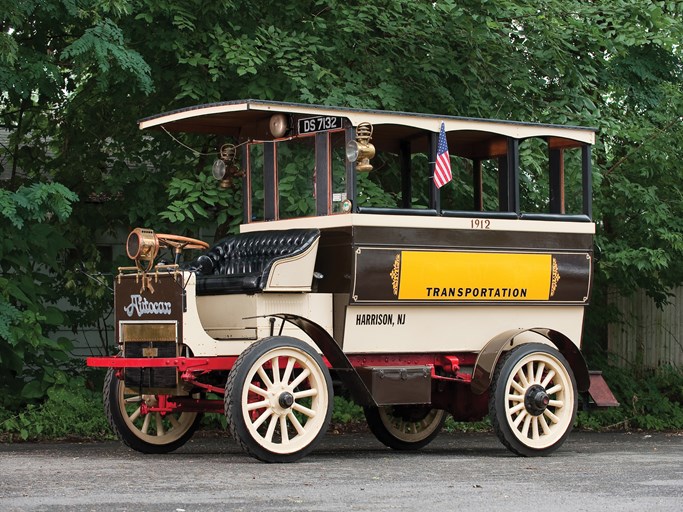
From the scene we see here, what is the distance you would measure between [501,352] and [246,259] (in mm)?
2334

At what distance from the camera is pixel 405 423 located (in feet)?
44.3

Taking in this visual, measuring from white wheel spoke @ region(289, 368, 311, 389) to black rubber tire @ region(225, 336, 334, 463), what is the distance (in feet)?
0.08

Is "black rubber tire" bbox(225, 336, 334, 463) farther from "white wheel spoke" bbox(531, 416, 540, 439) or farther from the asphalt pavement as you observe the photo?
"white wheel spoke" bbox(531, 416, 540, 439)

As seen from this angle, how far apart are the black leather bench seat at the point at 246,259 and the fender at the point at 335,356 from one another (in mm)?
423

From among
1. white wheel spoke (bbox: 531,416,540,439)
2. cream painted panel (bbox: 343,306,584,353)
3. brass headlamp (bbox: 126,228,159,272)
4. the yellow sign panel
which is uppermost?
brass headlamp (bbox: 126,228,159,272)

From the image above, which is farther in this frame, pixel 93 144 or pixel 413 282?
pixel 93 144

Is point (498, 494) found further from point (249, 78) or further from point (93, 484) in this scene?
point (249, 78)

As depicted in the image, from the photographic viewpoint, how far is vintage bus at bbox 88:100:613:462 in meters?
11.1

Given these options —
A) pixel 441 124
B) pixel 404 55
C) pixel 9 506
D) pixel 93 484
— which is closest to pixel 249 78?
pixel 404 55

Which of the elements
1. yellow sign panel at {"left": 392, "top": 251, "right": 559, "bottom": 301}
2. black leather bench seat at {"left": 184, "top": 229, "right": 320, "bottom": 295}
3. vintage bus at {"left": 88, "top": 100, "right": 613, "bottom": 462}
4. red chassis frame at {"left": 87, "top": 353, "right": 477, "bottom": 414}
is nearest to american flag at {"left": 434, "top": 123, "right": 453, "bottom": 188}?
vintage bus at {"left": 88, "top": 100, "right": 613, "bottom": 462}

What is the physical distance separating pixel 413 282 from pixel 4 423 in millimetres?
4907

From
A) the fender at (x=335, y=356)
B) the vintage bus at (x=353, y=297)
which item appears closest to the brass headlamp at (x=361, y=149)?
the vintage bus at (x=353, y=297)

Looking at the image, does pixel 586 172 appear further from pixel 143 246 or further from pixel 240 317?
pixel 143 246

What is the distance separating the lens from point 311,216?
12023 millimetres
